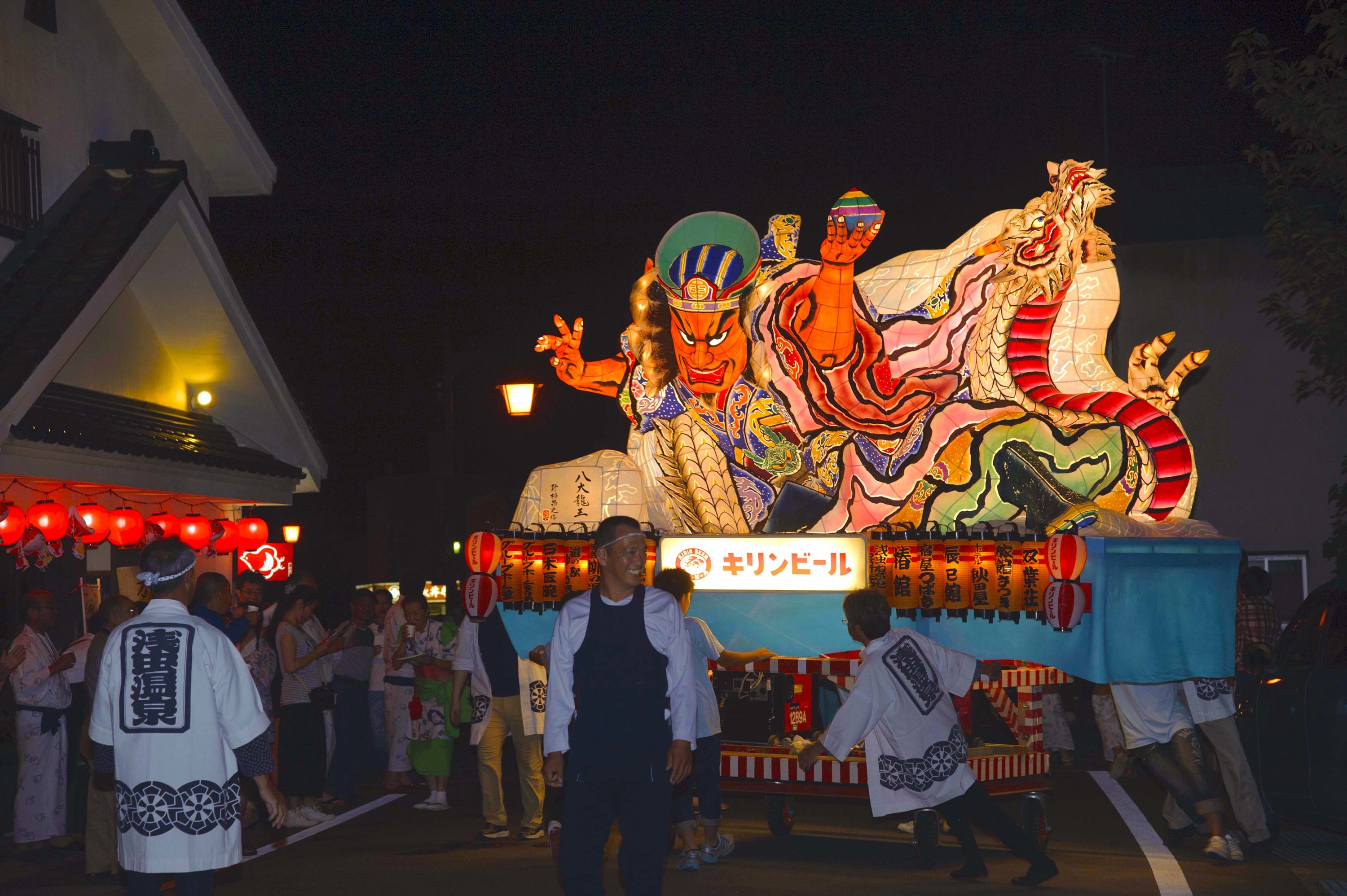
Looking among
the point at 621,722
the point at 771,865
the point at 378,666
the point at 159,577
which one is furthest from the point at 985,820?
the point at 378,666

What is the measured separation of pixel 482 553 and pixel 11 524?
3875 millimetres

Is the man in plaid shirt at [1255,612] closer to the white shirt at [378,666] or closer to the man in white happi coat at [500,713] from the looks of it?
the man in white happi coat at [500,713]

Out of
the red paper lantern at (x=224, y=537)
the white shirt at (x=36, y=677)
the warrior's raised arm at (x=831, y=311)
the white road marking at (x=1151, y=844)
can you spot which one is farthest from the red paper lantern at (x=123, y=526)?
the white road marking at (x=1151, y=844)

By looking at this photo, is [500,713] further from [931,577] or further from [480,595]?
[931,577]

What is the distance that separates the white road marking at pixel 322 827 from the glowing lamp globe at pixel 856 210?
6971 millimetres

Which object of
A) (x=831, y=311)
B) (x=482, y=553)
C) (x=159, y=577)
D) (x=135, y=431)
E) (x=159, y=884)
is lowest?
(x=159, y=884)

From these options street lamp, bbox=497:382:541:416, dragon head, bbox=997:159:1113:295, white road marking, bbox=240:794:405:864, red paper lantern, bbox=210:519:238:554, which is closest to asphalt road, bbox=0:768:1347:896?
white road marking, bbox=240:794:405:864

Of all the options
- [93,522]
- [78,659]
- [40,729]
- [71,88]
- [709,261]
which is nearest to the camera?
[40,729]

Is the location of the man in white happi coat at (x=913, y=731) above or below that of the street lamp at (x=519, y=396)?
below

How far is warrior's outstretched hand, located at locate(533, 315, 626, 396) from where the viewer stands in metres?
14.1

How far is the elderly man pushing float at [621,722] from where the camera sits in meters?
6.02

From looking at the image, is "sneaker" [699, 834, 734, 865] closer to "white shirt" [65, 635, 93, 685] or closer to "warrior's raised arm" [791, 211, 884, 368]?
"white shirt" [65, 635, 93, 685]

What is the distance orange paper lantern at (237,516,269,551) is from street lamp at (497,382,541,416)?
3.19 meters

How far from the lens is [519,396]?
16406 mm
